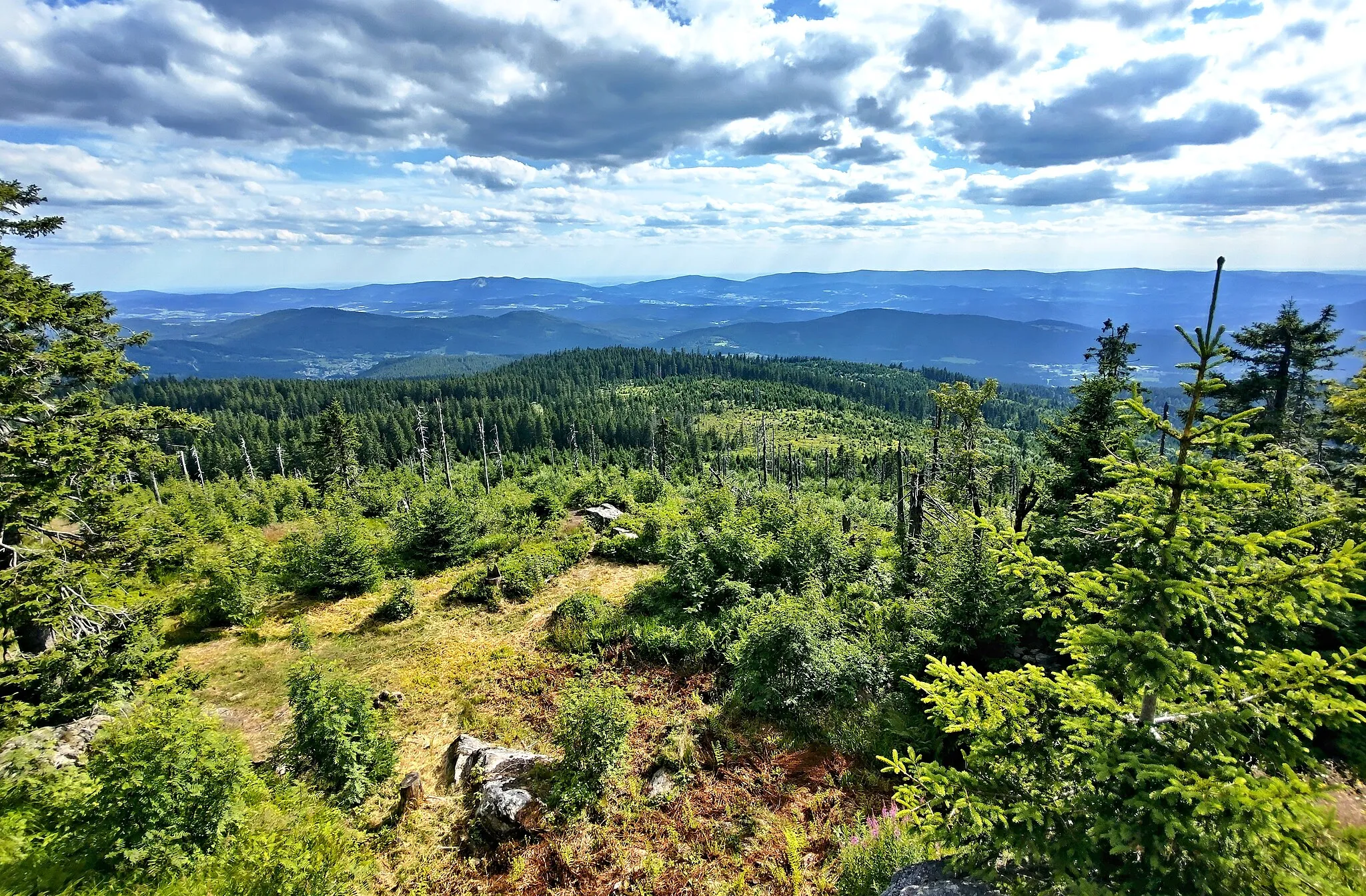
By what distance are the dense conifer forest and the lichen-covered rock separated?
512mm

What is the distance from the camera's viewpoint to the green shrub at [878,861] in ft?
24.7

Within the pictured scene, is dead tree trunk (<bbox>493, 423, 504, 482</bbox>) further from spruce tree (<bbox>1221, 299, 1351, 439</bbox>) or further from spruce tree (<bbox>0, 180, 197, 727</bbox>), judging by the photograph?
spruce tree (<bbox>1221, 299, 1351, 439</bbox>)

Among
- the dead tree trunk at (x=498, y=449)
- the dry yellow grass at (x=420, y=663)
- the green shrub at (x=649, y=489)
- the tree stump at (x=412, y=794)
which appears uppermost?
the tree stump at (x=412, y=794)

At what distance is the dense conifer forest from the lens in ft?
15.5

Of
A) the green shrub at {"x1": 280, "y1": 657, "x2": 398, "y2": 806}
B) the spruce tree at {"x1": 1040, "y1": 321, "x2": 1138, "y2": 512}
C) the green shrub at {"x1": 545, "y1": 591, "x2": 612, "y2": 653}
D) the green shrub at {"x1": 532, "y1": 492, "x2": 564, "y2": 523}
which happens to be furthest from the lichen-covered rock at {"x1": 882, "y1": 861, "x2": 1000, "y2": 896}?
the green shrub at {"x1": 532, "y1": 492, "x2": 564, "y2": 523}

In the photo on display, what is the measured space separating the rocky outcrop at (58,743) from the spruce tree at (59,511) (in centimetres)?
32

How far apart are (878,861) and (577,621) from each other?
451 inches

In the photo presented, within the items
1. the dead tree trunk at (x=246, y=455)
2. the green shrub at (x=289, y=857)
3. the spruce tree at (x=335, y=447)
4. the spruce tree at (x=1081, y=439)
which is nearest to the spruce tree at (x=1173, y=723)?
the green shrub at (x=289, y=857)

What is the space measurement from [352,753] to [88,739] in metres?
5.27

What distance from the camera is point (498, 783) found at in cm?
1067

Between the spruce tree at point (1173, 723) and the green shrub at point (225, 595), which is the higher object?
the spruce tree at point (1173, 723)

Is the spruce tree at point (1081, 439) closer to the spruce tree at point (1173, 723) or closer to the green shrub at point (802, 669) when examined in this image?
the green shrub at point (802, 669)

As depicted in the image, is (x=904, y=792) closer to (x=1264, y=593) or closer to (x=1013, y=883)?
(x=1013, y=883)

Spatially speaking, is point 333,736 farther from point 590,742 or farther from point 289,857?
point 590,742
